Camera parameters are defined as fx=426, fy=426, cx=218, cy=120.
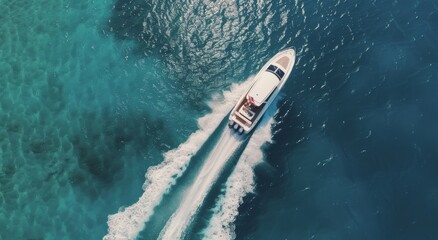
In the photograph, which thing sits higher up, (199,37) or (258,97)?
(199,37)

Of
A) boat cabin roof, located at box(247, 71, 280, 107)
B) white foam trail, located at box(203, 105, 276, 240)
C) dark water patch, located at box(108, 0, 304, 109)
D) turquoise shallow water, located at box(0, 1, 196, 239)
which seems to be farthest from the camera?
dark water patch, located at box(108, 0, 304, 109)

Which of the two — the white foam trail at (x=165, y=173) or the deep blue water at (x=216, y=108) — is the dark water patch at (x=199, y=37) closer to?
the deep blue water at (x=216, y=108)

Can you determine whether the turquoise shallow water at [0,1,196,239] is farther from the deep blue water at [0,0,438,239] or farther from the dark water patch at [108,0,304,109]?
the dark water patch at [108,0,304,109]

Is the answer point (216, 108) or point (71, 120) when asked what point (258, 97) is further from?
point (71, 120)

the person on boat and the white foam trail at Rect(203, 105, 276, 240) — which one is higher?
the person on boat

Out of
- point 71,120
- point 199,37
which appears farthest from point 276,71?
point 71,120

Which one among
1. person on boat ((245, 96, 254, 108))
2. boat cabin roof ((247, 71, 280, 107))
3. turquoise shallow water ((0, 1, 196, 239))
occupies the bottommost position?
turquoise shallow water ((0, 1, 196, 239))

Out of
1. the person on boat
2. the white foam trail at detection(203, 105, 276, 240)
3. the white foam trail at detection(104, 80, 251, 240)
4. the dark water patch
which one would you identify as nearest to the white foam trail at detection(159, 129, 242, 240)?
the white foam trail at detection(203, 105, 276, 240)
